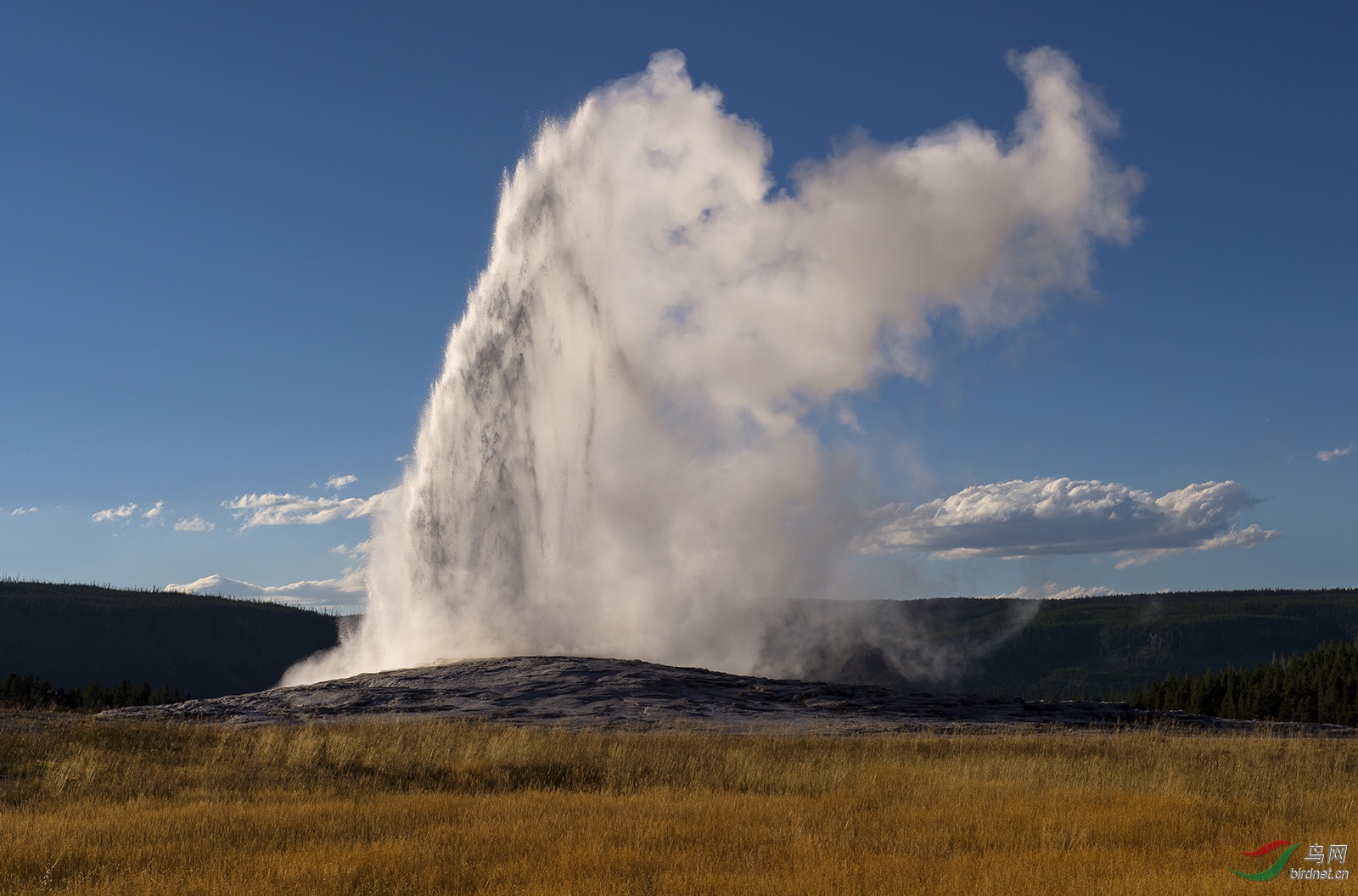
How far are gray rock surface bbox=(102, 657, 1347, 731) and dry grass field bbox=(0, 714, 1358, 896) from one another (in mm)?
5218

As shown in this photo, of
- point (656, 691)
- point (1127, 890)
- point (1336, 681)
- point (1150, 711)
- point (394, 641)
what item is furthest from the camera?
point (1336, 681)

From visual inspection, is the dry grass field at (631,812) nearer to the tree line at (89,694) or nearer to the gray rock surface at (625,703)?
the gray rock surface at (625,703)

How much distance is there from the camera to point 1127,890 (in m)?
9.45

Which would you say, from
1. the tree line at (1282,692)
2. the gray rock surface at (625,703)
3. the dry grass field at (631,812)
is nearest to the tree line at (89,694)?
the gray rock surface at (625,703)

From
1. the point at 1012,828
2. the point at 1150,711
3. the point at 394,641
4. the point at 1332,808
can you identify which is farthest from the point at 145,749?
the point at 1150,711

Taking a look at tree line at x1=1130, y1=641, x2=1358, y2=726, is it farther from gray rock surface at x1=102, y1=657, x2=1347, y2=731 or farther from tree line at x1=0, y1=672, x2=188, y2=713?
tree line at x1=0, y1=672, x2=188, y2=713

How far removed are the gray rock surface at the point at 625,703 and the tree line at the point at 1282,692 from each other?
76428 millimetres

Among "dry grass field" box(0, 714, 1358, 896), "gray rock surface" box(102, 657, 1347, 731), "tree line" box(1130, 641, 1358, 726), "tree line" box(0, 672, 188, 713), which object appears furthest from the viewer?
"tree line" box(1130, 641, 1358, 726)

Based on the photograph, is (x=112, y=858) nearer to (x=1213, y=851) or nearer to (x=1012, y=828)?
(x=1012, y=828)

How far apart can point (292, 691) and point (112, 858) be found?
24.1 meters

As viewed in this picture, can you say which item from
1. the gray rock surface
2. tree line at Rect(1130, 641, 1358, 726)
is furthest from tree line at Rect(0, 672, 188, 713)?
tree line at Rect(1130, 641, 1358, 726)

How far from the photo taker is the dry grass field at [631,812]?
10094 millimetres

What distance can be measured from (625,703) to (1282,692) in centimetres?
10493

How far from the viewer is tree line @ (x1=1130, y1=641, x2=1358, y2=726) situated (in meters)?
102
